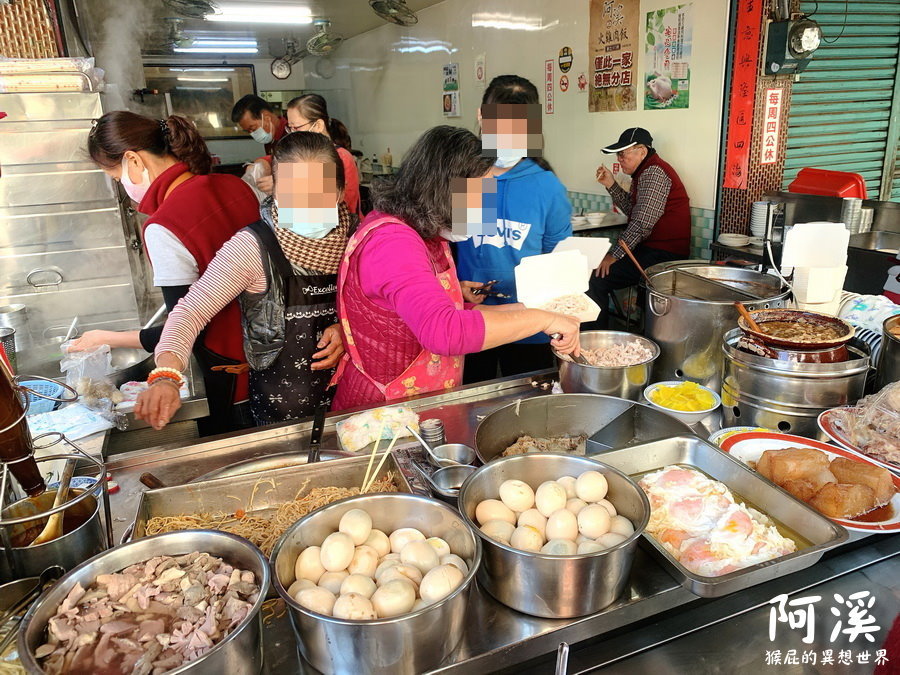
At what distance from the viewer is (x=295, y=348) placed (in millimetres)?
2203

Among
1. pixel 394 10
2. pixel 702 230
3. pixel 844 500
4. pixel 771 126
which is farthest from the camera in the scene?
pixel 394 10

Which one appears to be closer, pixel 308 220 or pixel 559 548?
pixel 559 548

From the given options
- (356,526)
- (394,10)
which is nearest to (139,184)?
(356,526)

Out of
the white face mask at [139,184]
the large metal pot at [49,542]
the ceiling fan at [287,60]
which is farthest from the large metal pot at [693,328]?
the ceiling fan at [287,60]

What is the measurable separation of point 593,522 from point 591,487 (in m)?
0.10

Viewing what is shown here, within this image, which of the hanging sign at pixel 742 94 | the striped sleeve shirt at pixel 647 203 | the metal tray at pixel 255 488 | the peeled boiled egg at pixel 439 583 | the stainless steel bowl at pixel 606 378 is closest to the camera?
the peeled boiled egg at pixel 439 583

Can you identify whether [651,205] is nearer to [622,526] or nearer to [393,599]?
[622,526]

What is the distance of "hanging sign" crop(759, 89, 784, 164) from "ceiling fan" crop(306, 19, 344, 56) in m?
6.72

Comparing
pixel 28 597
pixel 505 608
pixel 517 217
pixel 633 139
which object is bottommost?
pixel 505 608

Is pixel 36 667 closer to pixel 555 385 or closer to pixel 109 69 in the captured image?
pixel 555 385

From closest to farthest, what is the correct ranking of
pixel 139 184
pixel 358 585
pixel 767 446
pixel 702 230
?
A: pixel 358 585, pixel 767 446, pixel 139 184, pixel 702 230

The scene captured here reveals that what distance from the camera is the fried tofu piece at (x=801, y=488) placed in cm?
141

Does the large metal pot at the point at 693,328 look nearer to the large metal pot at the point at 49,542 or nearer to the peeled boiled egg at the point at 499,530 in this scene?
the peeled boiled egg at the point at 499,530

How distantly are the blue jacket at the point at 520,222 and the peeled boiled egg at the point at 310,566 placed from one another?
6.47 feet
